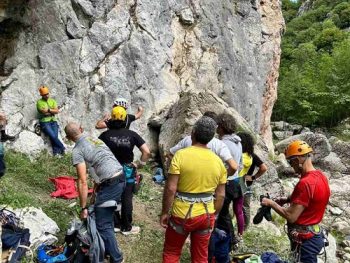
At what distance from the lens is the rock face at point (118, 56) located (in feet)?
38.8

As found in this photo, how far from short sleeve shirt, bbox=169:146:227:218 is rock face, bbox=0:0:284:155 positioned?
7511mm

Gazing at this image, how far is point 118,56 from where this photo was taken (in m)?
13.3

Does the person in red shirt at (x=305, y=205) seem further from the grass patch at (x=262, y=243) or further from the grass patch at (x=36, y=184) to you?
the grass patch at (x=36, y=184)

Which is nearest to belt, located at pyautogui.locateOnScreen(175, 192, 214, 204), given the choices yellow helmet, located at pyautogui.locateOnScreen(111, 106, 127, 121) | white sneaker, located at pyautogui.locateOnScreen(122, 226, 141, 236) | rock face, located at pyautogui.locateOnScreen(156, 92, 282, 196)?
yellow helmet, located at pyautogui.locateOnScreen(111, 106, 127, 121)

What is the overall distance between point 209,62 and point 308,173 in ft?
37.9

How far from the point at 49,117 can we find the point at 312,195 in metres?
8.33

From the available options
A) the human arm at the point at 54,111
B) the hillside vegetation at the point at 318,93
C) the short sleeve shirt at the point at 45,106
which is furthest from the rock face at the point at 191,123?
the hillside vegetation at the point at 318,93

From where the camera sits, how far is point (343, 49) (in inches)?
1576

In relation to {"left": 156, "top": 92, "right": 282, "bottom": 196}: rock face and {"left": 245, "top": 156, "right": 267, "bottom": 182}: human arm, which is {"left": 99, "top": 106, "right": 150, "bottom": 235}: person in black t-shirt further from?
{"left": 156, "top": 92, "right": 282, "bottom": 196}: rock face

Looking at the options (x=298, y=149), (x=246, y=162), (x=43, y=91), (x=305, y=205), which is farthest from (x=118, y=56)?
(x=305, y=205)

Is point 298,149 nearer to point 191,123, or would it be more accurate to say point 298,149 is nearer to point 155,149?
point 191,123

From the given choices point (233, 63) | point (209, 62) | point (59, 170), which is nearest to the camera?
point (59, 170)

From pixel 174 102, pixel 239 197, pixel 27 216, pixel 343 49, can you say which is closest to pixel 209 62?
pixel 174 102

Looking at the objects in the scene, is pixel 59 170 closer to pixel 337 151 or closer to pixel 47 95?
pixel 47 95
